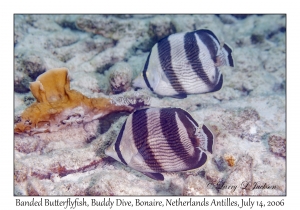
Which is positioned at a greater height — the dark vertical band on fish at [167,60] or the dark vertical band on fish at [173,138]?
the dark vertical band on fish at [167,60]

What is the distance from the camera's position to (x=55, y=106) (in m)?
3.13

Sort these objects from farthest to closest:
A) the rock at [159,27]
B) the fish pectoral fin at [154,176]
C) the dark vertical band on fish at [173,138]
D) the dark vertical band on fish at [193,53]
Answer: the rock at [159,27] < the dark vertical band on fish at [193,53] < the fish pectoral fin at [154,176] < the dark vertical band on fish at [173,138]

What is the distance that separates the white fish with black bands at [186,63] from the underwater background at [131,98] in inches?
17.9

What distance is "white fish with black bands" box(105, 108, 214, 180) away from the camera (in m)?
2.43

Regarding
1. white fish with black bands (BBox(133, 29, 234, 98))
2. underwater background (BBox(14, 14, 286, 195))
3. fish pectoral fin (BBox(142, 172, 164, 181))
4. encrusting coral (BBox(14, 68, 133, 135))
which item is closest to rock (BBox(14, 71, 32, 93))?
underwater background (BBox(14, 14, 286, 195))

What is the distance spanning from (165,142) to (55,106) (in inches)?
57.9

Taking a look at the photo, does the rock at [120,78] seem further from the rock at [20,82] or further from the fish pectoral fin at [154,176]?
the fish pectoral fin at [154,176]

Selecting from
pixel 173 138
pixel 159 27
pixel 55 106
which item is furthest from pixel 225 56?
pixel 159 27

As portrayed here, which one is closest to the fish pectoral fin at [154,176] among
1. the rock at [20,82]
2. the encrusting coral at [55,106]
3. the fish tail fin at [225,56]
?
the encrusting coral at [55,106]

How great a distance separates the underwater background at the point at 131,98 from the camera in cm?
287
